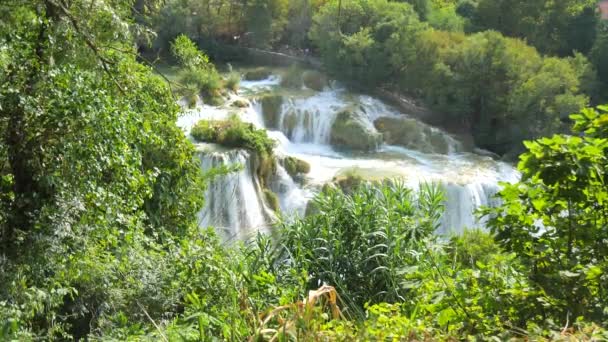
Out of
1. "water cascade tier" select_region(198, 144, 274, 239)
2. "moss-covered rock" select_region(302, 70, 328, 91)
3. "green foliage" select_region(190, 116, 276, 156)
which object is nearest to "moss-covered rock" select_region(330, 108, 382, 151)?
"moss-covered rock" select_region(302, 70, 328, 91)

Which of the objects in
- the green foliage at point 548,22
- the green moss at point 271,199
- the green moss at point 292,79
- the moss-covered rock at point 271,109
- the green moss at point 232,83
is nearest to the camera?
the green moss at point 271,199

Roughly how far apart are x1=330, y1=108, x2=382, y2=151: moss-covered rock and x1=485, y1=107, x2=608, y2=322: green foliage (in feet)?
54.0

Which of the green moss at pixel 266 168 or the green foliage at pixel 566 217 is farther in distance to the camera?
the green moss at pixel 266 168

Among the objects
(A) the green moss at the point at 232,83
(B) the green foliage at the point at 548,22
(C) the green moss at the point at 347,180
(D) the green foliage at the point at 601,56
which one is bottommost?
(C) the green moss at the point at 347,180

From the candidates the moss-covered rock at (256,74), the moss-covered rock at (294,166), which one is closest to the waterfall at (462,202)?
the moss-covered rock at (294,166)

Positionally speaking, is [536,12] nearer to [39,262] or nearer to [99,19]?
[99,19]

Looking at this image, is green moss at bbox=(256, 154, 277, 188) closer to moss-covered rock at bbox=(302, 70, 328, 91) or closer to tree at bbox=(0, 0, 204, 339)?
moss-covered rock at bbox=(302, 70, 328, 91)

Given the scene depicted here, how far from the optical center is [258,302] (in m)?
4.30

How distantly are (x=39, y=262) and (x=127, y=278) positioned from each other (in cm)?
72

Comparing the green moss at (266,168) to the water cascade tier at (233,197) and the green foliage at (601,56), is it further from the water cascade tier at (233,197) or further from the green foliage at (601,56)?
the green foliage at (601,56)

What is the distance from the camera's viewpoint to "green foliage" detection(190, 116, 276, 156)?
15991mm

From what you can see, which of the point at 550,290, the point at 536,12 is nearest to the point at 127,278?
Result: the point at 550,290

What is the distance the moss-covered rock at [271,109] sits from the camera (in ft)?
68.1

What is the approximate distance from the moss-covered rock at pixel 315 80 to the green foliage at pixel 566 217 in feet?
65.4
